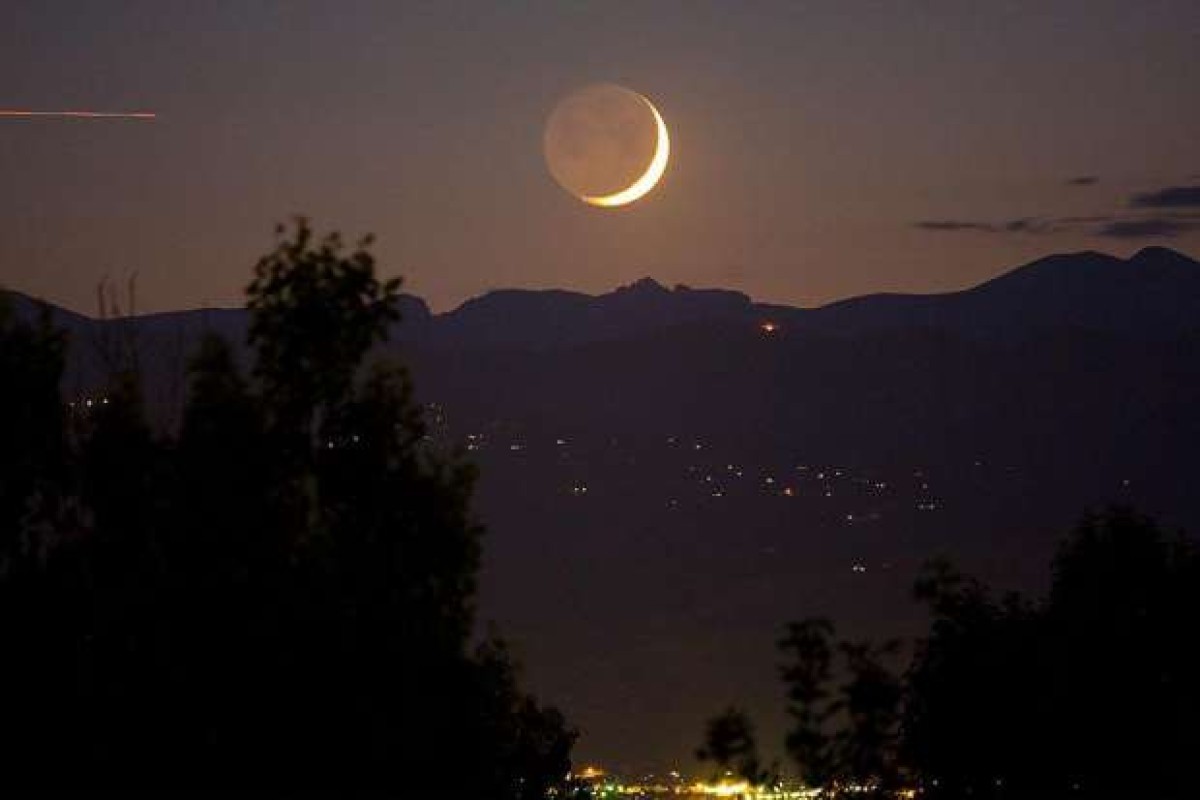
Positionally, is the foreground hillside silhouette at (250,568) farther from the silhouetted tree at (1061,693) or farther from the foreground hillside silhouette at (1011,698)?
the silhouetted tree at (1061,693)

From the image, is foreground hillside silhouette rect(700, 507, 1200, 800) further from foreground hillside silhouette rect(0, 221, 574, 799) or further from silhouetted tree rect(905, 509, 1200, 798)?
foreground hillside silhouette rect(0, 221, 574, 799)

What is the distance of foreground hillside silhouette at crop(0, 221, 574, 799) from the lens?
9.91 m

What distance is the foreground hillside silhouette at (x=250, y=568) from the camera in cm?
991

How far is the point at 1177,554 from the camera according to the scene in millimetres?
19859

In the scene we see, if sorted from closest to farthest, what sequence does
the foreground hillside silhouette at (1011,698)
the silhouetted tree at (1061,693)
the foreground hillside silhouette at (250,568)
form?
the foreground hillside silhouette at (1011,698) → the foreground hillside silhouette at (250,568) → the silhouetted tree at (1061,693)

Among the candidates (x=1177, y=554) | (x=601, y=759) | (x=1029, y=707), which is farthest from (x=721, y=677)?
(x=1029, y=707)

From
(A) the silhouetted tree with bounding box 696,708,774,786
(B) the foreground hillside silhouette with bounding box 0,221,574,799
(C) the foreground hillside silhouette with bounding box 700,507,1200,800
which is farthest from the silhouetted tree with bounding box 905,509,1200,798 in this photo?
(B) the foreground hillside silhouette with bounding box 0,221,574,799

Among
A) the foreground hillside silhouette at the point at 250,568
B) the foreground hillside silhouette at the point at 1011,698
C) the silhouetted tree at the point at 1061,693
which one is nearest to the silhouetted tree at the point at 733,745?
the foreground hillside silhouette at the point at 1011,698

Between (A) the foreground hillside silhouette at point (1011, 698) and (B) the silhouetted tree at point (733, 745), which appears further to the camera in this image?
(A) the foreground hillside silhouette at point (1011, 698)

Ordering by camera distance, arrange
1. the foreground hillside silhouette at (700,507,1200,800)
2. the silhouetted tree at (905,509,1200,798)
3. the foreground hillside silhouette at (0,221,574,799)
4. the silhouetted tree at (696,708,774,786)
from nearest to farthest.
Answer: the silhouetted tree at (696,708,774,786) → the foreground hillside silhouette at (700,507,1200,800) → the foreground hillside silhouette at (0,221,574,799) → the silhouetted tree at (905,509,1200,798)

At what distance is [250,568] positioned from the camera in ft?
33.1

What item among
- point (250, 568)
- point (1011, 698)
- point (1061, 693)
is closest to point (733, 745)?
point (250, 568)

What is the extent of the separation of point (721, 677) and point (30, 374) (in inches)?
4216

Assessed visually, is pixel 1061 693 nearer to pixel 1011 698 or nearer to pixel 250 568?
pixel 1011 698
